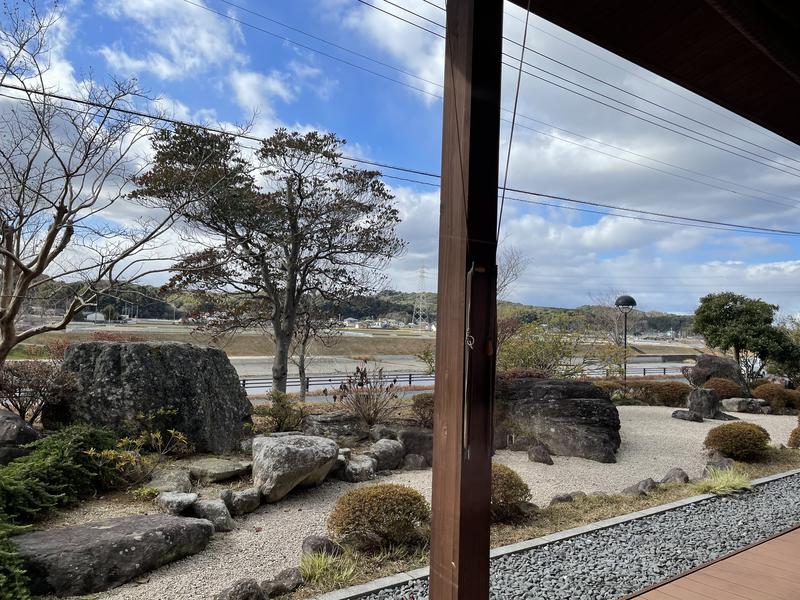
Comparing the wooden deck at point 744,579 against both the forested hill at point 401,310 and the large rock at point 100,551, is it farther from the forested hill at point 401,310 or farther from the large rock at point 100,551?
the forested hill at point 401,310

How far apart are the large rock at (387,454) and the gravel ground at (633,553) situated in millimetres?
1956

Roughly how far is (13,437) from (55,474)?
1.58 feet

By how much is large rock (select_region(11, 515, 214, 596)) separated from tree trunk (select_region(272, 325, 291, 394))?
5.13m

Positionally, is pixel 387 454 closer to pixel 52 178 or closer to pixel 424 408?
pixel 424 408

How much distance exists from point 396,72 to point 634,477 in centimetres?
454

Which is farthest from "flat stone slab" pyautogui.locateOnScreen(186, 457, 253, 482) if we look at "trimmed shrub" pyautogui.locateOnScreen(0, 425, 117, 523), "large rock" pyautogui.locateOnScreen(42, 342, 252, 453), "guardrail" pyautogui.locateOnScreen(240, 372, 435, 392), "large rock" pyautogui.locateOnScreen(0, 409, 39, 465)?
"guardrail" pyautogui.locateOnScreen(240, 372, 435, 392)

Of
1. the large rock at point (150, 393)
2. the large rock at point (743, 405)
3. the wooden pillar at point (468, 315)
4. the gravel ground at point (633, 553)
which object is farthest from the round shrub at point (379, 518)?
the large rock at point (743, 405)

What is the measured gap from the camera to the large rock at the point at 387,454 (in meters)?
4.40

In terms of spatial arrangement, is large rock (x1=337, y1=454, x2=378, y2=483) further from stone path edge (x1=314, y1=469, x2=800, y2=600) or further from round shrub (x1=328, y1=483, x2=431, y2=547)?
stone path edge (x1=314, y1=469, x2=800, y2=600)

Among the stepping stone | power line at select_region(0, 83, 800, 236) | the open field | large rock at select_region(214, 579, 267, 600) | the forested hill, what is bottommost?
the stepping stone

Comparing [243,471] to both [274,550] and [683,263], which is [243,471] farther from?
[683,263]

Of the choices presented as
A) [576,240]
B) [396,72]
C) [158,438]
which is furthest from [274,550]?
[576,240]

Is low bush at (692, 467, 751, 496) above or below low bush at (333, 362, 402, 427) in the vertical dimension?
below

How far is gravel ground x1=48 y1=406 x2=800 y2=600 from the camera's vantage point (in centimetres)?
225
